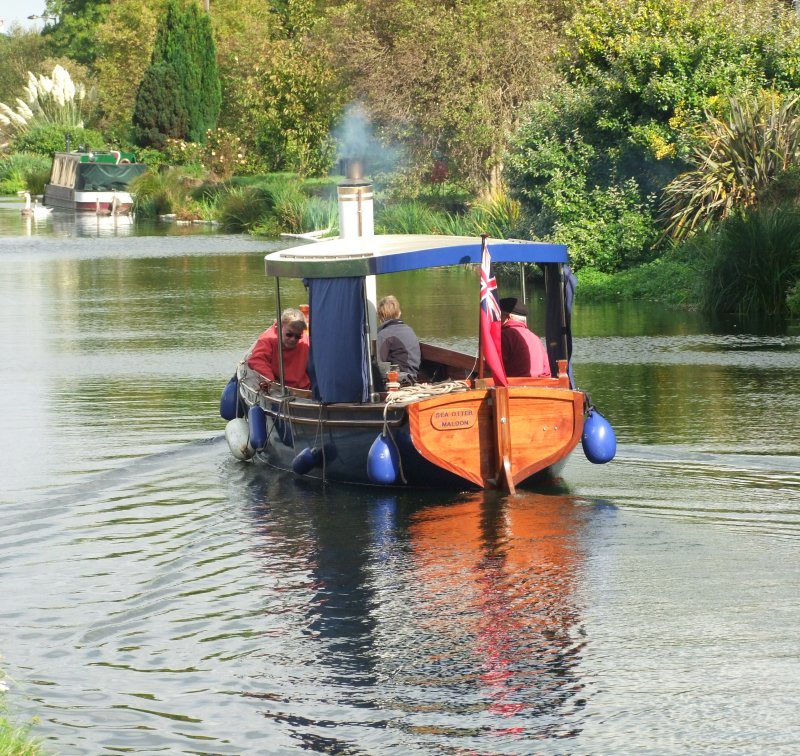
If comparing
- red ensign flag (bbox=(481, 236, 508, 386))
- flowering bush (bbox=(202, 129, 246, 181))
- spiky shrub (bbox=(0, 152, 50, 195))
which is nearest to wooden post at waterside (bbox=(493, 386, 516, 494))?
red ensign flag (bbox=(481, 236, 508, 386))

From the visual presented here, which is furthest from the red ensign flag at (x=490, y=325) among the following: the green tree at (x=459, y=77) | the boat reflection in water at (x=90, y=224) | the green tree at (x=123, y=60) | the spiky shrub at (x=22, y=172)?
the green tree at (x=123, y=60)

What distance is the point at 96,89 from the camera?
8400 cm

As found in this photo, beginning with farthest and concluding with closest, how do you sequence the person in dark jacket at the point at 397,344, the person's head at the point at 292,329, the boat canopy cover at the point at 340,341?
the person's head at the point at 292,329
the person in dark jacket at the point at 397,344
the boat canopy cover at the point at 340,341

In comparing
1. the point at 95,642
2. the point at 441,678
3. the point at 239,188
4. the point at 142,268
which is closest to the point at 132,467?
the point at 95,642

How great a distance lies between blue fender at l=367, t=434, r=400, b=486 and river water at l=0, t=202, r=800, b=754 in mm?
252

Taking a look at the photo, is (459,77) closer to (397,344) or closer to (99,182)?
(99,182)

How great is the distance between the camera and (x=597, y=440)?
1266 centimetres

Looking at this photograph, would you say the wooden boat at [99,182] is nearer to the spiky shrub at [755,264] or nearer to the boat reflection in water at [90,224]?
the boat reflection in water at [90,224]

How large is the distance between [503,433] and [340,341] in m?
1.82

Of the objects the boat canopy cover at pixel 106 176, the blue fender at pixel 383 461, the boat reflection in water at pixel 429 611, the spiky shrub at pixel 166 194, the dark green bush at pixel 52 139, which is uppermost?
the dark green bush at pixel 52 139

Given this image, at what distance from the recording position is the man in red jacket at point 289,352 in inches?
576

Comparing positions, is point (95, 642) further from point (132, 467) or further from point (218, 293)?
point (218, 293)

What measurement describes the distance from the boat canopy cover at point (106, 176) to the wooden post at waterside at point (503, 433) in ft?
170

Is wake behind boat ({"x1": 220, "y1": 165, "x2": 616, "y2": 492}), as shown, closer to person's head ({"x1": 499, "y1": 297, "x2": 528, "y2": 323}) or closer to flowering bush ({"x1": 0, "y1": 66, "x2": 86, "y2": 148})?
person's head ({"x1": 499, "y1": 297, "x2": 528, "y2": 323})
